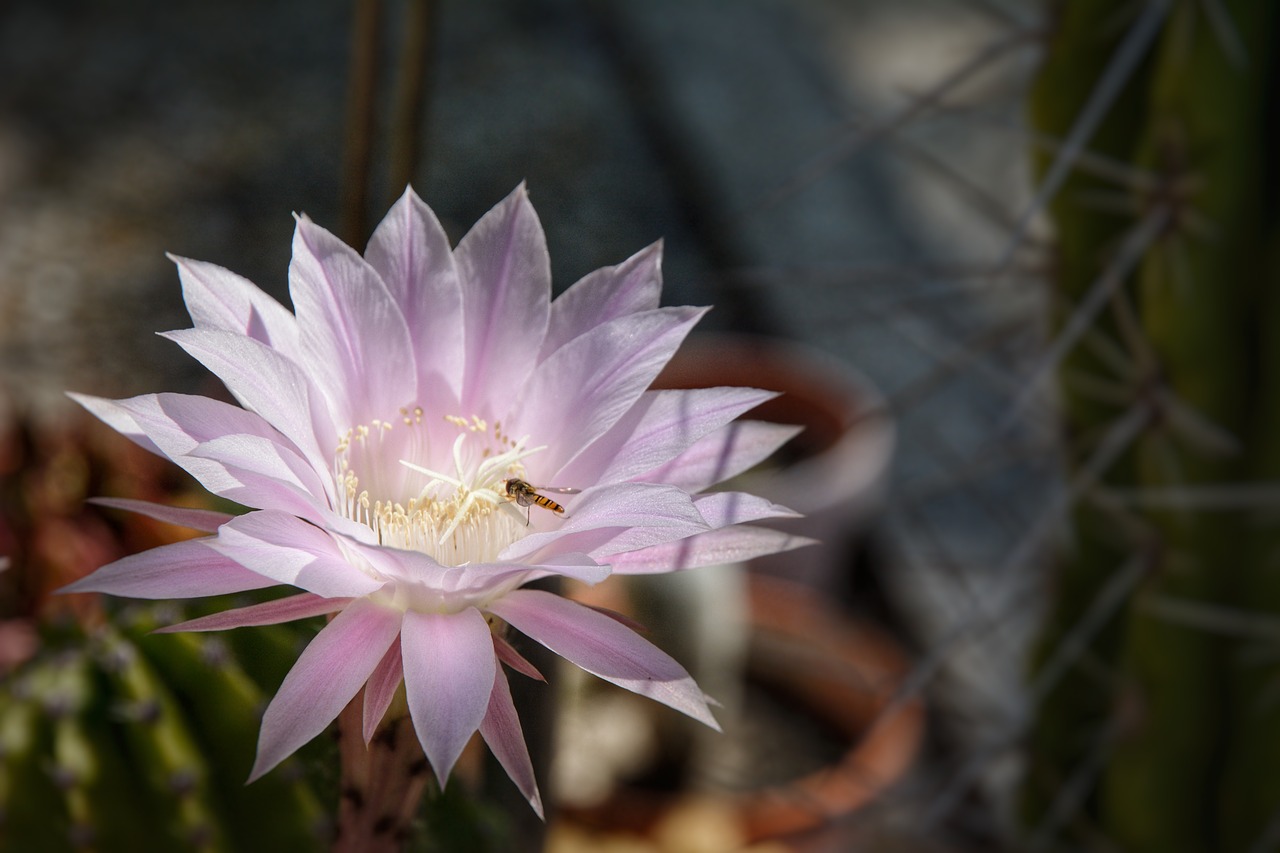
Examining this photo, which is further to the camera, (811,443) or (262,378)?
(811,443)

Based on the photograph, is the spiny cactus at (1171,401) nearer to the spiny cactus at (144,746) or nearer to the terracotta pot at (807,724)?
the terracotta pot at (807,724)

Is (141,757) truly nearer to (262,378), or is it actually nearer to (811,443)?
(262,378)

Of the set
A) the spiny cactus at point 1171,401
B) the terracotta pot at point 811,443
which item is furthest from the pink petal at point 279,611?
the terracotta pot at point 811,443

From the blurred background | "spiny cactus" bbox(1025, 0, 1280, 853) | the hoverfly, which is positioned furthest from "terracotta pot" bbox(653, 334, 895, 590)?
the hoverfly

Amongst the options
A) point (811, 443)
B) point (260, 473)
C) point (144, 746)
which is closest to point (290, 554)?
point (260, 473)

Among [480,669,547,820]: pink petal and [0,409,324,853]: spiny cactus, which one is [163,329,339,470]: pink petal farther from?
[0,409,324,853]: spiny cactus

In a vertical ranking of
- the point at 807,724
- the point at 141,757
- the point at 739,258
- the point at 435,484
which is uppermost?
the point at 739,258

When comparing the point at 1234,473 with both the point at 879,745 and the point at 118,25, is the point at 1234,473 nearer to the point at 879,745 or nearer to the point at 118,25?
the point at 879,745
